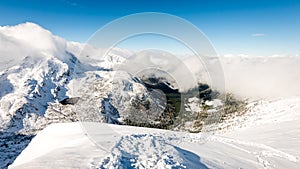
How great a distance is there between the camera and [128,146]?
67.2 feet

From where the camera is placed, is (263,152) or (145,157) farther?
(263,152)

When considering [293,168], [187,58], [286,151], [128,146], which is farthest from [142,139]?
[286,151]

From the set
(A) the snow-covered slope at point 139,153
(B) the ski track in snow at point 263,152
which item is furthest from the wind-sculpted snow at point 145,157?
(B) the ski track in snow at point 263,152

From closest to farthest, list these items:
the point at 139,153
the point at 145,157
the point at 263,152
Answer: the point at 145,157 < the point at 139,153 < the point at 263,152

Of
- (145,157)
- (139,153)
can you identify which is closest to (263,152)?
(139,153)

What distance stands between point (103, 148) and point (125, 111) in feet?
41.3

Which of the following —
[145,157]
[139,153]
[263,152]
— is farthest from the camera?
[263,152]

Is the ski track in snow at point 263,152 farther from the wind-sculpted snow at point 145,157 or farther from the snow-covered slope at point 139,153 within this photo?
the wind-sculpted snow at point 145,157

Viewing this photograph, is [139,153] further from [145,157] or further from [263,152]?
[263,152]

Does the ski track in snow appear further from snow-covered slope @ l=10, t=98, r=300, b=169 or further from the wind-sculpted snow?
the wind-sculpted snow

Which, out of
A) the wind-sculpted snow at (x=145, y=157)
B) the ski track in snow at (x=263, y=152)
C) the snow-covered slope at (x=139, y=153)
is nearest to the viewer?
the wind-sculpted snow at (x=145, y=157)

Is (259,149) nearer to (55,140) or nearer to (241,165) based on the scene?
(241,165)

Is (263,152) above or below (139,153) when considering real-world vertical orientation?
below

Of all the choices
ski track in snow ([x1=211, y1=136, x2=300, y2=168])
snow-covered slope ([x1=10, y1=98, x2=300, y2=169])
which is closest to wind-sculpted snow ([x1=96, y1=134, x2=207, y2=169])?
snow-covered slope ([x1=10, y1=98, x2=300, y2=169])
